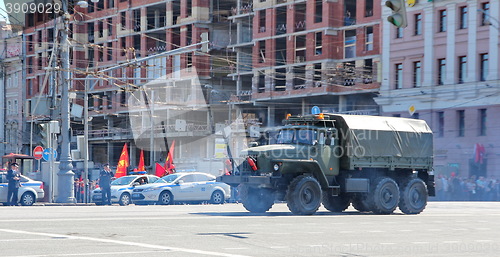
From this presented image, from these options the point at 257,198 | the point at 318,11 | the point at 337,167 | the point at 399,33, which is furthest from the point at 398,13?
the point at 318,11

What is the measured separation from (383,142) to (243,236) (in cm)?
1200

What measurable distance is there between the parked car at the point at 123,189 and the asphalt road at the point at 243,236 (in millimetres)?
16123

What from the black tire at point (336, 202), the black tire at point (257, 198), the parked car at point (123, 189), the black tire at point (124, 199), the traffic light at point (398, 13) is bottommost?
the black tire at point (124, 199)

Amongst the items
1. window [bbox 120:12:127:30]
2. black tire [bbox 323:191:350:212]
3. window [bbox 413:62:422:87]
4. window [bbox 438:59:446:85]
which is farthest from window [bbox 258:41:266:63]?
black tire [bbox 323:191:350:212]

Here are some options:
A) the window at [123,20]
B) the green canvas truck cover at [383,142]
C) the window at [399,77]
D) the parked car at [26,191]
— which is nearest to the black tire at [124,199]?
the parked car at [26,191]

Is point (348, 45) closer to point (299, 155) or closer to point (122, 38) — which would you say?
point (122, 38)

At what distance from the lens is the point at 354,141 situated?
28.3m

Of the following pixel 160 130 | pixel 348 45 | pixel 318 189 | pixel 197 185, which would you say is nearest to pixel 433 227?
pixel 318 189

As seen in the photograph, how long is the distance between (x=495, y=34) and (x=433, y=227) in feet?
122

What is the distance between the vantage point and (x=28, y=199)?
3938 cm

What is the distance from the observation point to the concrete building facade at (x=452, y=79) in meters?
57.6

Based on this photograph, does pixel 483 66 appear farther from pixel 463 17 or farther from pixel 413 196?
pixel 413 196

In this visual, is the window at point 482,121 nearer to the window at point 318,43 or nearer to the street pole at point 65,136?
the window at point 318,43

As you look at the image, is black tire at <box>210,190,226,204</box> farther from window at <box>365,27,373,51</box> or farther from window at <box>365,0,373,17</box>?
window at <box>365,0,373,17</box>
